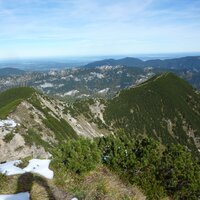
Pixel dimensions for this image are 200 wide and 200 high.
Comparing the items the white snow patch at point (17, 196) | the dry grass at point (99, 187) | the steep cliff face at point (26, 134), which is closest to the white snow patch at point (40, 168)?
the dry grass at point (99, 187)

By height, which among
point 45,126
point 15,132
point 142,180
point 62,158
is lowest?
point 45,126

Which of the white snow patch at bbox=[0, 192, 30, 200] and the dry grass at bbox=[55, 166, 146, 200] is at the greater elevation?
the white snow patch at bbox=[0, 192, 30, 200]

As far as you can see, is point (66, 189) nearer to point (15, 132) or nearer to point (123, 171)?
point (123, 171)

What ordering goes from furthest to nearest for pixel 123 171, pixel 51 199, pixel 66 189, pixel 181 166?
pixel 181 166, pixel 123 171, pixel 66 189, pixel 51 199

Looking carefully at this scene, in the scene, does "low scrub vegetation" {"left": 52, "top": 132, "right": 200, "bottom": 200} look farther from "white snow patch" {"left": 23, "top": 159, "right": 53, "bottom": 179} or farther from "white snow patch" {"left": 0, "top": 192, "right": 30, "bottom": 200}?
"white snow patch" {"left": 0, "top": 192, "right": 30, "bottom": 200}

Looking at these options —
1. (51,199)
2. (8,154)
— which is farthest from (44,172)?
(8,154)

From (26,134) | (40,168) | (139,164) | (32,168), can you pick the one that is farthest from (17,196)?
(26,134)

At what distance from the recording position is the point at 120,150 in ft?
92.9

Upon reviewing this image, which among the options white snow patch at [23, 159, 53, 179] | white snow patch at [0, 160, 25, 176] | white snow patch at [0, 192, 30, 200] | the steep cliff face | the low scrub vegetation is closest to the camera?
white snow patch at [0, 192, 30, 200]

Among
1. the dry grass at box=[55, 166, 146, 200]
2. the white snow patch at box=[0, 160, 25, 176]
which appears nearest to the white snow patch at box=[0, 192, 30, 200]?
the dry grass at box=[55, 166, 146, 200]

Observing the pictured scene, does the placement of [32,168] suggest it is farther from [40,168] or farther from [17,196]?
[17,196]

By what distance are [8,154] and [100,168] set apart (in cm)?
5923

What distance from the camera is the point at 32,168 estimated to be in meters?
25.6

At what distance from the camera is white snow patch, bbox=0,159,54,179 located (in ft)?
80.3
